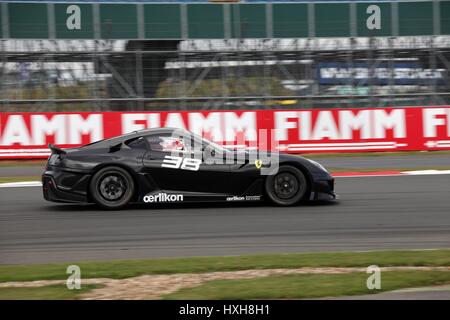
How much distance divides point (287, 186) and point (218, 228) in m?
1.71

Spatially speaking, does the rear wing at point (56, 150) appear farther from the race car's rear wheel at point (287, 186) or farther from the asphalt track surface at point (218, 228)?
the race car's rear wheel at point (287, 186)

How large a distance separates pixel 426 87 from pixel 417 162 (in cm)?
775

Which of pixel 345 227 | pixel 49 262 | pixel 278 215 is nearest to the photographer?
pixel 49 262

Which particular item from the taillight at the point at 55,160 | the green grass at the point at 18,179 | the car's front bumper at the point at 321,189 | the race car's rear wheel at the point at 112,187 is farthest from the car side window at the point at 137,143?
the green grass at the point at 18,179

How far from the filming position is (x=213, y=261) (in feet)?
21.9

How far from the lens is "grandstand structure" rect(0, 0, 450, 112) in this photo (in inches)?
894

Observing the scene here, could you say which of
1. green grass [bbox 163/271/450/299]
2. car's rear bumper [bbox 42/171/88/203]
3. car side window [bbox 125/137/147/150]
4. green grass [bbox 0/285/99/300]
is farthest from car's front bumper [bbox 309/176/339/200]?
green grass [bbox 0/285/99/300]

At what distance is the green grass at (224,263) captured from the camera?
244 inches

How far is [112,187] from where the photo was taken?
9.76m

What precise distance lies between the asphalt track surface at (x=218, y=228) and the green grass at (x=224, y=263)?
1.40 ft

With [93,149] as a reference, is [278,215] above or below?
below

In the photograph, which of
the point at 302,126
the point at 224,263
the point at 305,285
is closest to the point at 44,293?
the point at 224,263
